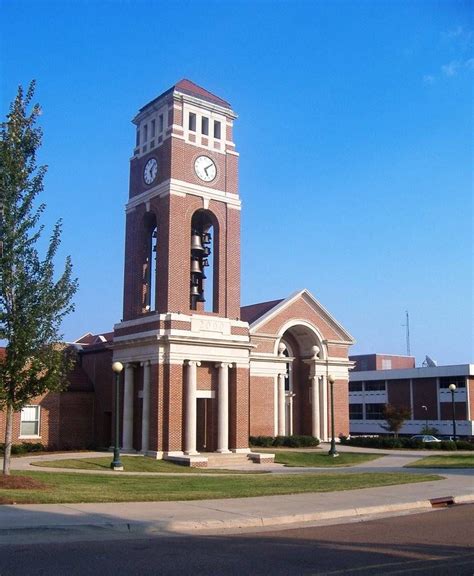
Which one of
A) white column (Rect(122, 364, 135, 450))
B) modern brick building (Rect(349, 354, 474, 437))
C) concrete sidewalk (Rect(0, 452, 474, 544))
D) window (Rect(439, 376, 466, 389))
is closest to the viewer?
concrete sidewalk (Rect(0, 452, 474, 544))

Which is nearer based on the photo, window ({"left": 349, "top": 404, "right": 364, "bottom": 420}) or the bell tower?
the bell tower

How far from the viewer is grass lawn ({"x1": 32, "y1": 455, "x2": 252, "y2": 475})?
2611 cm

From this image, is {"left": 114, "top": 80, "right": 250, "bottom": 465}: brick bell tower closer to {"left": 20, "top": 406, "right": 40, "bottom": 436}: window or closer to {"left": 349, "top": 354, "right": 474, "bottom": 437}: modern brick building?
{"left": 20, "top": 406, "right": 40, "bottom": 436}: window

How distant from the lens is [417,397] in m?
78.7

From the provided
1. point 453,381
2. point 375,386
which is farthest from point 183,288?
point 375,386

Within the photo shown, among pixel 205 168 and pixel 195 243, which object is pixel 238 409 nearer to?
pixel 195 243

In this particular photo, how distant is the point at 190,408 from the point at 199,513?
18670 mm

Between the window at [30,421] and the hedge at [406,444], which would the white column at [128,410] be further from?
the hedge at [406,444]

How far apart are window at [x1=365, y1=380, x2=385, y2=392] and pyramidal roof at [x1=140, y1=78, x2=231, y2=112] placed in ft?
179

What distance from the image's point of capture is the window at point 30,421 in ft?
115

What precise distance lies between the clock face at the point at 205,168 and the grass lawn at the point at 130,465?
1413 centimetres

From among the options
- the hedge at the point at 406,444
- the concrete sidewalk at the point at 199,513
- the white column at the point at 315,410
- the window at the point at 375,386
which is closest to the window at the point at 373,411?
the window at the point at 375,386

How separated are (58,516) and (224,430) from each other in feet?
69.8

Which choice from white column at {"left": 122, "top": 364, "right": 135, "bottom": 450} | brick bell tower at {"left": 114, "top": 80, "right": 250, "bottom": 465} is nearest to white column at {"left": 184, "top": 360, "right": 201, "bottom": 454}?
brick bell tower at {"left": 114, "top": 80, "right": 250, "bottom": 465}
